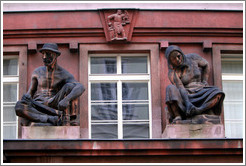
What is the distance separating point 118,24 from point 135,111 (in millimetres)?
1864

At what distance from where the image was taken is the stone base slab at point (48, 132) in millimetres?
15750

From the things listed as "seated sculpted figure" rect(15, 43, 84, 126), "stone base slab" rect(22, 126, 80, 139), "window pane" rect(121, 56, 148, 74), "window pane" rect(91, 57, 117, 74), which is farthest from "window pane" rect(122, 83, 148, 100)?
"stone base slab" rect(22, 126, 80, 139)

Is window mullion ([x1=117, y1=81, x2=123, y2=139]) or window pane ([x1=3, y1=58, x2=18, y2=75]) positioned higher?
window pane ([x1=3, y1=58, x2=18, y2=75])

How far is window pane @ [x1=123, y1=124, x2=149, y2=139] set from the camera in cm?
1697

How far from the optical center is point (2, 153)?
1533 cm

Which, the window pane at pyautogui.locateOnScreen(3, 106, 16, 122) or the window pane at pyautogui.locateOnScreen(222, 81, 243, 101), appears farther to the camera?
the window pane at pyautogui.locateOnScreen(222, 81, 243, 101)

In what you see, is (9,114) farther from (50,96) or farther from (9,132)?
(50,96)

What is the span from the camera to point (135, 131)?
17000 mm

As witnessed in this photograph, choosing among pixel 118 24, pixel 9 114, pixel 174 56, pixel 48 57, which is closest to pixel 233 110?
pixel 174 56

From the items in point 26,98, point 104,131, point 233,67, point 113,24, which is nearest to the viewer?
point 26,98

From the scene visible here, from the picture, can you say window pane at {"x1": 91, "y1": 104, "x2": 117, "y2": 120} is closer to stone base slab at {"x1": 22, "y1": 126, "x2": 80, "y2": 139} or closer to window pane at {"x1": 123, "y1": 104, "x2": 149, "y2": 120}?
window pane at {"x1": 123, "y1": 104, "x2": 149, "y2": 120}

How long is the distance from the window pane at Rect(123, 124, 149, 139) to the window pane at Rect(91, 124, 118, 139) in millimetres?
204

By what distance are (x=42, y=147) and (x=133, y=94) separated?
8.96 ft

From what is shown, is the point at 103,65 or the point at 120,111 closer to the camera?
the point at 120,111
